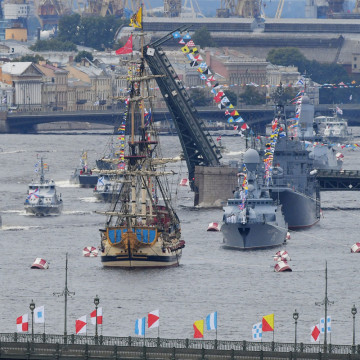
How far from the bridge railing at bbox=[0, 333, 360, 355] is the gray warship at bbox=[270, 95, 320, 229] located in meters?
44.2

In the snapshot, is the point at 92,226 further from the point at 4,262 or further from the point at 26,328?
the point at 26,328

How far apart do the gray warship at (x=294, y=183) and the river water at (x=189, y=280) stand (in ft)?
→ 3.65

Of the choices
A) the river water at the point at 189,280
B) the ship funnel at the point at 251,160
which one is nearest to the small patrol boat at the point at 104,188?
the river water at the point at 189,280

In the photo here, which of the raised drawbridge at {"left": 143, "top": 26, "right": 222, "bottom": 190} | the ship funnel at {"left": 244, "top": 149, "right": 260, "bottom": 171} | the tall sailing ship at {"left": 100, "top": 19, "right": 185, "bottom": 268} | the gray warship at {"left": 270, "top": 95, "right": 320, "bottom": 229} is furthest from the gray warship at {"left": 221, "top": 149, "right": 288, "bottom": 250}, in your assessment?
the raised drawbridge at {"left": 143, "top": 26, "right": 222, "bottom": 190}

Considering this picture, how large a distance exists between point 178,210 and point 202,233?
10902 mm

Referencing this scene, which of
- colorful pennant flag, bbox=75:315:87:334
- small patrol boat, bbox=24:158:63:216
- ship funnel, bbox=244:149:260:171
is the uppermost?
colorful pennant flag, bbox=75:315:87:334

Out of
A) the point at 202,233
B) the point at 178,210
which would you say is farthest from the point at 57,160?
the point at 202,233

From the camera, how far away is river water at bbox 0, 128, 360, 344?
237 ft

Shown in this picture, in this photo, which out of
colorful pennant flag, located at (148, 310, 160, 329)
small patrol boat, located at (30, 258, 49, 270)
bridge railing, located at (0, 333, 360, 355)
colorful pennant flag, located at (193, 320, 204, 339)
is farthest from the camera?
small patrol boat, located at (30, 258, 49, 270)

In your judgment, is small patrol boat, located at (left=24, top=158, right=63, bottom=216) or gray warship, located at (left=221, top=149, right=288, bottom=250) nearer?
gray warship, located at (left=221, top=149, right=288, bottom=250)

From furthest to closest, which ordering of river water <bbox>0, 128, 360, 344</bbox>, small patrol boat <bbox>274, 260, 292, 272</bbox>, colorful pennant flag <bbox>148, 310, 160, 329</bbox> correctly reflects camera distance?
small patrol boat <bbox>274, 260, 292, 272</bbox> → river water <bbox>0, 128, 360, 344</bbox> → colorful pennant flag <bbox>148, 310, 160, 329</bbox>

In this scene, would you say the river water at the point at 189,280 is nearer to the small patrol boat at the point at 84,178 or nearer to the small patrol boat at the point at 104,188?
the small patrol boat at the point at 104,188

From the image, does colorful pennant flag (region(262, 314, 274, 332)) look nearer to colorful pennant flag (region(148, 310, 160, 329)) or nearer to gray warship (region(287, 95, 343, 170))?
colorful pennant flag (region(148, 310, 160, 329))

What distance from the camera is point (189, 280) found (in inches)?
3273
